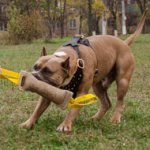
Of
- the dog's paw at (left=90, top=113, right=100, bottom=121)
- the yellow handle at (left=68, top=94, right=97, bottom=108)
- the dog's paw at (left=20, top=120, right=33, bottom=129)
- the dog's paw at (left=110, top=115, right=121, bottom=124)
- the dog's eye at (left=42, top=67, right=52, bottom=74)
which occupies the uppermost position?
the dog's eye at (left=42, top=67, right=52, bottom=74)

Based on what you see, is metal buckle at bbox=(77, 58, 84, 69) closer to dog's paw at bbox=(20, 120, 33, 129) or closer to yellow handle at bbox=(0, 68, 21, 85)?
yellow handle at bbox=(0, 68, 21, 85)

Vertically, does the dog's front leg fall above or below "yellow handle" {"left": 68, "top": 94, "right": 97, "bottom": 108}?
below

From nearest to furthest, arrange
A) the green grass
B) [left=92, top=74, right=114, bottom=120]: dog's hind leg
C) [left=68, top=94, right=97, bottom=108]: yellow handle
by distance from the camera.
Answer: the green grass < [left=68, top=94, right=97, bottom=108]: yellow handle < [left=92, top=74, right=114, bottom=120]: dog's hind leg

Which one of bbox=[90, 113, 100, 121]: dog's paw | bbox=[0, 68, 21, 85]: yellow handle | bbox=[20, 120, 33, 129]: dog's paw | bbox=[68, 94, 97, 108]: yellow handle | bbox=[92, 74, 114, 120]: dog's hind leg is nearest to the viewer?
bbox=[68, 94, 97, 108]: yellow handle

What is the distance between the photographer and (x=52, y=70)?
211 inches

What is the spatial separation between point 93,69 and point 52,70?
0.82 m

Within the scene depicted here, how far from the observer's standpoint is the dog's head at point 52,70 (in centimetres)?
536

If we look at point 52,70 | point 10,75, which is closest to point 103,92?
point 10,75

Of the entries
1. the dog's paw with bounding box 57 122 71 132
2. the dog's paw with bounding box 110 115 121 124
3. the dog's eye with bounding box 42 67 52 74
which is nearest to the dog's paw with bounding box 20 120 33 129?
the dog's paw with bounding box 57 122 71 132

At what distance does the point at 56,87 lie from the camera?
5.45 metres

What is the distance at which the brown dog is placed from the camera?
17.8 ft

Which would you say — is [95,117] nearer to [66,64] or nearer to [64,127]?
[64,127]

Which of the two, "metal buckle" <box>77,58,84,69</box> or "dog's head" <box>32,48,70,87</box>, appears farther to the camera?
"metal buckle" <box>77,58,84,69</box>

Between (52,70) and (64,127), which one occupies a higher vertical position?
(52,70)
